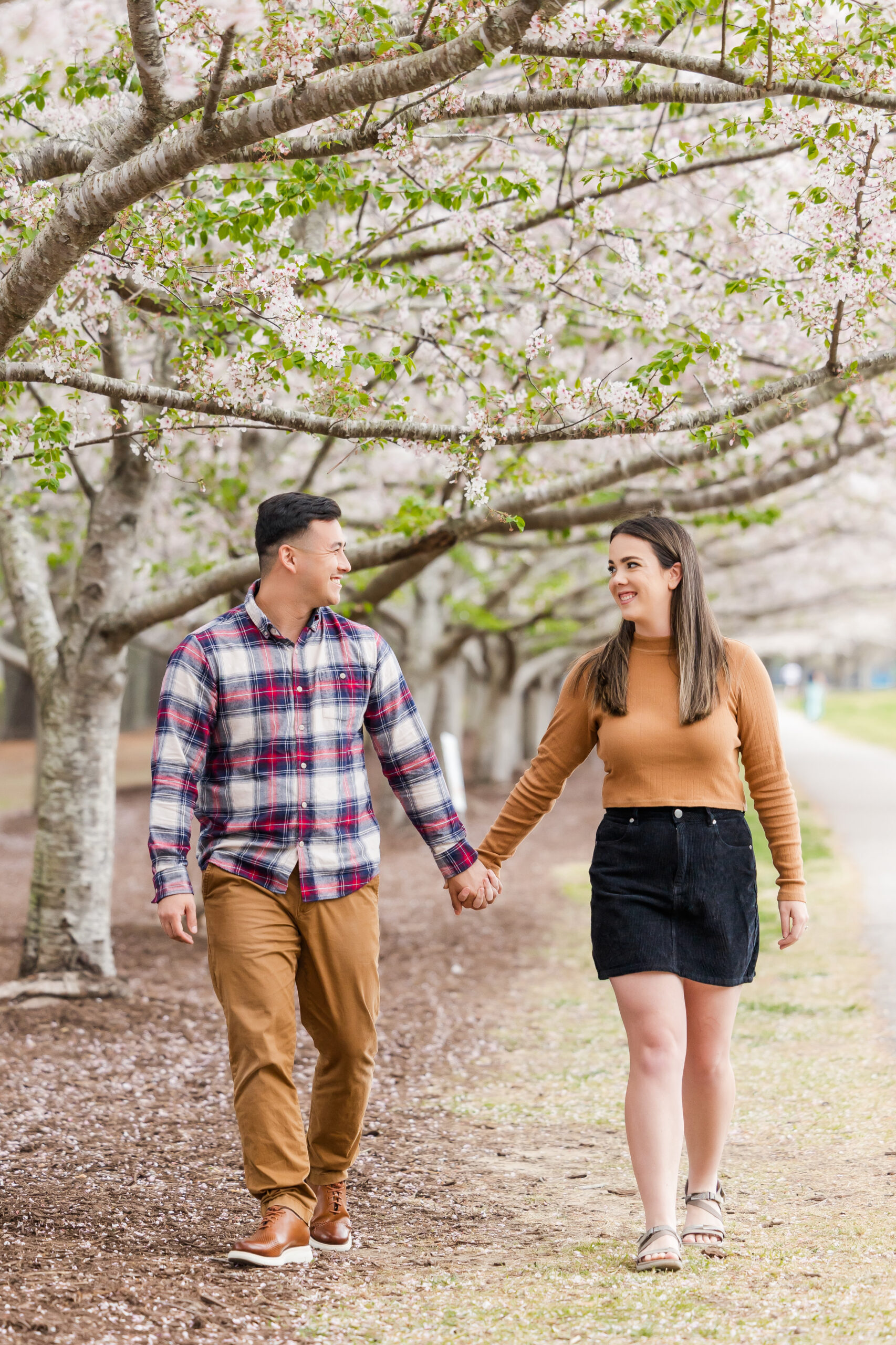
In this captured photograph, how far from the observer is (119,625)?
775 cm

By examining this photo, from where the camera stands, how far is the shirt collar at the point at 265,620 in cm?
404

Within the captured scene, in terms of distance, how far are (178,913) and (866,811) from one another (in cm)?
1700

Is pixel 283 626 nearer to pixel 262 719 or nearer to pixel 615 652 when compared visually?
pixel 262 719

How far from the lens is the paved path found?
9656 millimetres

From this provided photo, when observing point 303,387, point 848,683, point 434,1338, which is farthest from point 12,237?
point 848,683

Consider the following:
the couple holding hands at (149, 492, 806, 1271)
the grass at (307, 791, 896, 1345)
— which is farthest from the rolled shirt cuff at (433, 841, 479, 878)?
the grass at (307, 791, 896, 1345)

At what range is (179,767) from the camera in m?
3.91

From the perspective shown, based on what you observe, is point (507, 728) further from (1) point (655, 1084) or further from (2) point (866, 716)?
(2) point (866, 716)

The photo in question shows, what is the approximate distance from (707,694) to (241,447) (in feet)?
23.6

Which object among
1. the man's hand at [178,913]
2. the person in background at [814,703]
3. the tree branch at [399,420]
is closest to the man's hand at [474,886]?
the man's hand at [178,913]

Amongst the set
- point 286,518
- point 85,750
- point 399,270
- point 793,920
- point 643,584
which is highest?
point 399,270

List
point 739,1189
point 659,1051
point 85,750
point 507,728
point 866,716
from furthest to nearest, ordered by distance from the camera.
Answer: point 866,716
point 507,728
point 85,750
point 739,1189
point 659,1051

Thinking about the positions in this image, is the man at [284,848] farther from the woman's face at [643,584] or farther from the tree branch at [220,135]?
the tree branch at [220,135]

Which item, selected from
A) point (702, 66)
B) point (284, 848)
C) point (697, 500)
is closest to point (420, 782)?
point (284, 848)
